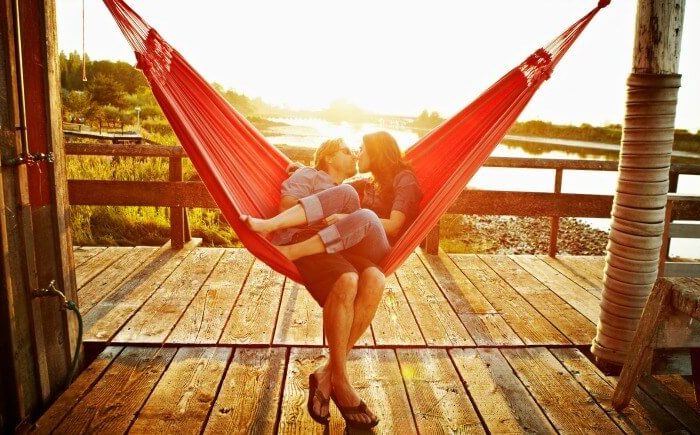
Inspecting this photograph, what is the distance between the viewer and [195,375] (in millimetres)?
1720

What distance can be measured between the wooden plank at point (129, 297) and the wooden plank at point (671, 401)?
190 centimetres

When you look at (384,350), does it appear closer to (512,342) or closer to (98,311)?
(512,342)

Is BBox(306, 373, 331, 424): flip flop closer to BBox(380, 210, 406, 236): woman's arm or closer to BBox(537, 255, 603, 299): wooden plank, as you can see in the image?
BBox(380, 210, 406, 236): woman's arm

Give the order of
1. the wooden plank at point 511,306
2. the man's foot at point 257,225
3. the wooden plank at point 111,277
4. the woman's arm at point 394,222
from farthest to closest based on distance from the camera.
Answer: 1. the wooden plank at point 111,277
2. the wooden plank at point 511,306
3. the woman's arm at point 394,222
4. the man's foot at point 257,225

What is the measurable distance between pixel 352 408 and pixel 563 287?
171cm

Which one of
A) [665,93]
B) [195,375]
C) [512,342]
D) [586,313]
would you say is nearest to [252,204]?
[195,375]

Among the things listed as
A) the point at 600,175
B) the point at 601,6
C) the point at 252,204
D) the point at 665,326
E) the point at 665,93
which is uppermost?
the point at 601,6

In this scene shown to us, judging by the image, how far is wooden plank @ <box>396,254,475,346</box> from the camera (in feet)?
6.71

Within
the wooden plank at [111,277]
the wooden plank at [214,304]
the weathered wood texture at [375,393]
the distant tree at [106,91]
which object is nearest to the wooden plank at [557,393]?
the weathered wood texture at [375,393]

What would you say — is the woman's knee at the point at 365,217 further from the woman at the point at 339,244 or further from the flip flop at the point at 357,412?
the flip flop at the point at 357,412

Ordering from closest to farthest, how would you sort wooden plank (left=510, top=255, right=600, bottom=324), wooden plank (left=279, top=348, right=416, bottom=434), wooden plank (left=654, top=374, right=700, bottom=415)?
wooden plank (left=279, top=348, right=416, bottom=434) → wooden plank (left=654, top=374, right=700, bottom=415) → wooden plank (left=510, top=255, right=600, bottom=324)

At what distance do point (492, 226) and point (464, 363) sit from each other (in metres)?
5.86

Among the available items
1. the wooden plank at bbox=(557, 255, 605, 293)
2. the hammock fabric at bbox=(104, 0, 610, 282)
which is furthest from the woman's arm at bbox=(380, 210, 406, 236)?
the wooden plank at bbox=(557, 255, 605, 293)

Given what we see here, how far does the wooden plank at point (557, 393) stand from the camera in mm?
1519
